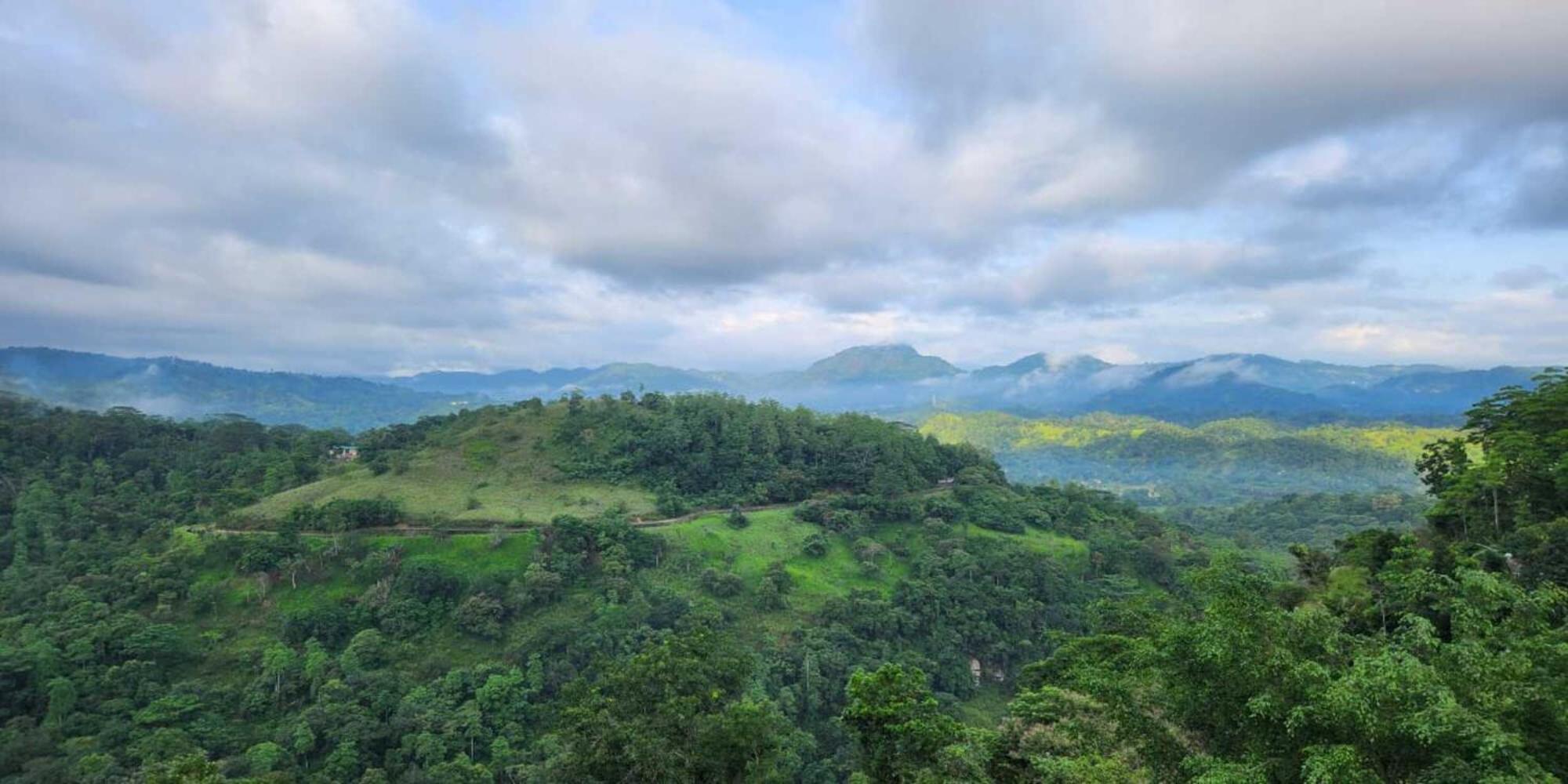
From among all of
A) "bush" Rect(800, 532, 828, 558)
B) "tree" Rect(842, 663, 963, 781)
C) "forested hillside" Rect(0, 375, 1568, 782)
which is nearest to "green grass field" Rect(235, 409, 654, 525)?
"forested hillside" Rect(0, 375, 1568, 782)

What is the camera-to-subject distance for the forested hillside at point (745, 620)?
1139cm

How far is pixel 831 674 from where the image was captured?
138 ft

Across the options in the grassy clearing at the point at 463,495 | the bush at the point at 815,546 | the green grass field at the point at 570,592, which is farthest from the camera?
the bush at the point at 815,546

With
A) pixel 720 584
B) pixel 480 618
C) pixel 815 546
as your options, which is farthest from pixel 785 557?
pixel 480 618

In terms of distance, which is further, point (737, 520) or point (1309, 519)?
point (1309, 519)

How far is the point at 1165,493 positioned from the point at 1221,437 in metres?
41.3

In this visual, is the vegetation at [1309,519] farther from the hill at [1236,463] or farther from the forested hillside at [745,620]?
the hill at [1236,463]

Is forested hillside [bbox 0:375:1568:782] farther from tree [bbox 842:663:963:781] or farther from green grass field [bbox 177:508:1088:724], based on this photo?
green grass field [bbox 177:508:1088:724]

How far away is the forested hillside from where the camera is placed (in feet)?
37.4

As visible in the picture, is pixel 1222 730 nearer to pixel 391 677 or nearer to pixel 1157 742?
pixel 1157 742

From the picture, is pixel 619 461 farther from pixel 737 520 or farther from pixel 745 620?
pixel 745 620

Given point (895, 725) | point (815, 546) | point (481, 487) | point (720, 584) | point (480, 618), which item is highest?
point (895, 725)

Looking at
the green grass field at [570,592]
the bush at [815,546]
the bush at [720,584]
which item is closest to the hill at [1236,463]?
the green grass field at [570,592]

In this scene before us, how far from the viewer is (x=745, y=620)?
47062 mm
